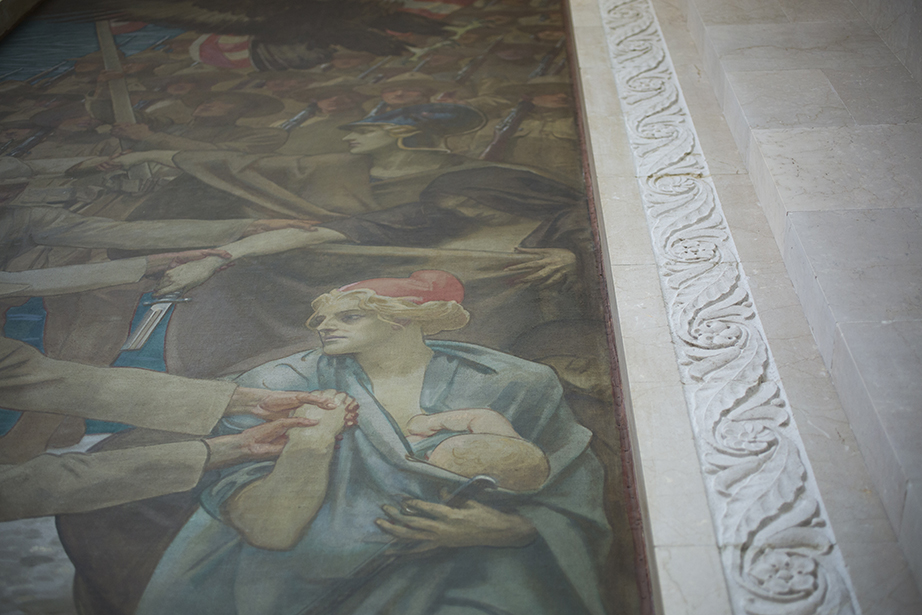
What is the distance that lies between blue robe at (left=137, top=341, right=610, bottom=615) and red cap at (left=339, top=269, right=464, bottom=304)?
2.31ft

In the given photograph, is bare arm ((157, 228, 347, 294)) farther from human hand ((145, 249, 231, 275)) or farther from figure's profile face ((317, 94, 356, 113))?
figure's profile face ((317, 94, 356, 113))

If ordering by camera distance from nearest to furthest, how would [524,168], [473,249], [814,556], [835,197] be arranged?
[814,556] → [835,197] → [473,249] → [524,168]

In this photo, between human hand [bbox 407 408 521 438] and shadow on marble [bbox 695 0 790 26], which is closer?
human hand [bbox 407 408 521 438]

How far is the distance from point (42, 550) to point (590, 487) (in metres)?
2.08

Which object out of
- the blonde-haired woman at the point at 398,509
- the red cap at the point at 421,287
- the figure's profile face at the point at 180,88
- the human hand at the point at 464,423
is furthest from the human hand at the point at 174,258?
the figure's profile face at the point at 180,88

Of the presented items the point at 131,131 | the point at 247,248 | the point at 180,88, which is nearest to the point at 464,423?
the point at 247,248

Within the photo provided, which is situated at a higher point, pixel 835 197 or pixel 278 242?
pixel 835 197

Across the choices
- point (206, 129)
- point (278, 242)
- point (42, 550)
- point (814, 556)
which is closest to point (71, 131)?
point (206, 129)

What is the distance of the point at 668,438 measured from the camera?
273 centimetres

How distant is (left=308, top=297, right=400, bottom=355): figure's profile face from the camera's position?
344 centimetres

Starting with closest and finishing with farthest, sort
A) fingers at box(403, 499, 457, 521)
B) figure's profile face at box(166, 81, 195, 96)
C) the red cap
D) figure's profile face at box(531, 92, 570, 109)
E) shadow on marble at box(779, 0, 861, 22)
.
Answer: fingers at box(403, 499, 457, 521) → the red cap → shadow on marble at box(779, 0, 861, 22) → figure's profile face at box(531, 92, 570, 109) → figure's profile face at box(166, 81, 195, 96)

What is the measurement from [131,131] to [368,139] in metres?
1.82

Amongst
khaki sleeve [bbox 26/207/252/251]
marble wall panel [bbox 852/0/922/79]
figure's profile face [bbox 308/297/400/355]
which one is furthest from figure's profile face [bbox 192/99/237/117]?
marble wall panel [bbox 852/0/922/79]

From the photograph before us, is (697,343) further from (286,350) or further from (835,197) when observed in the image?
(286,350)
